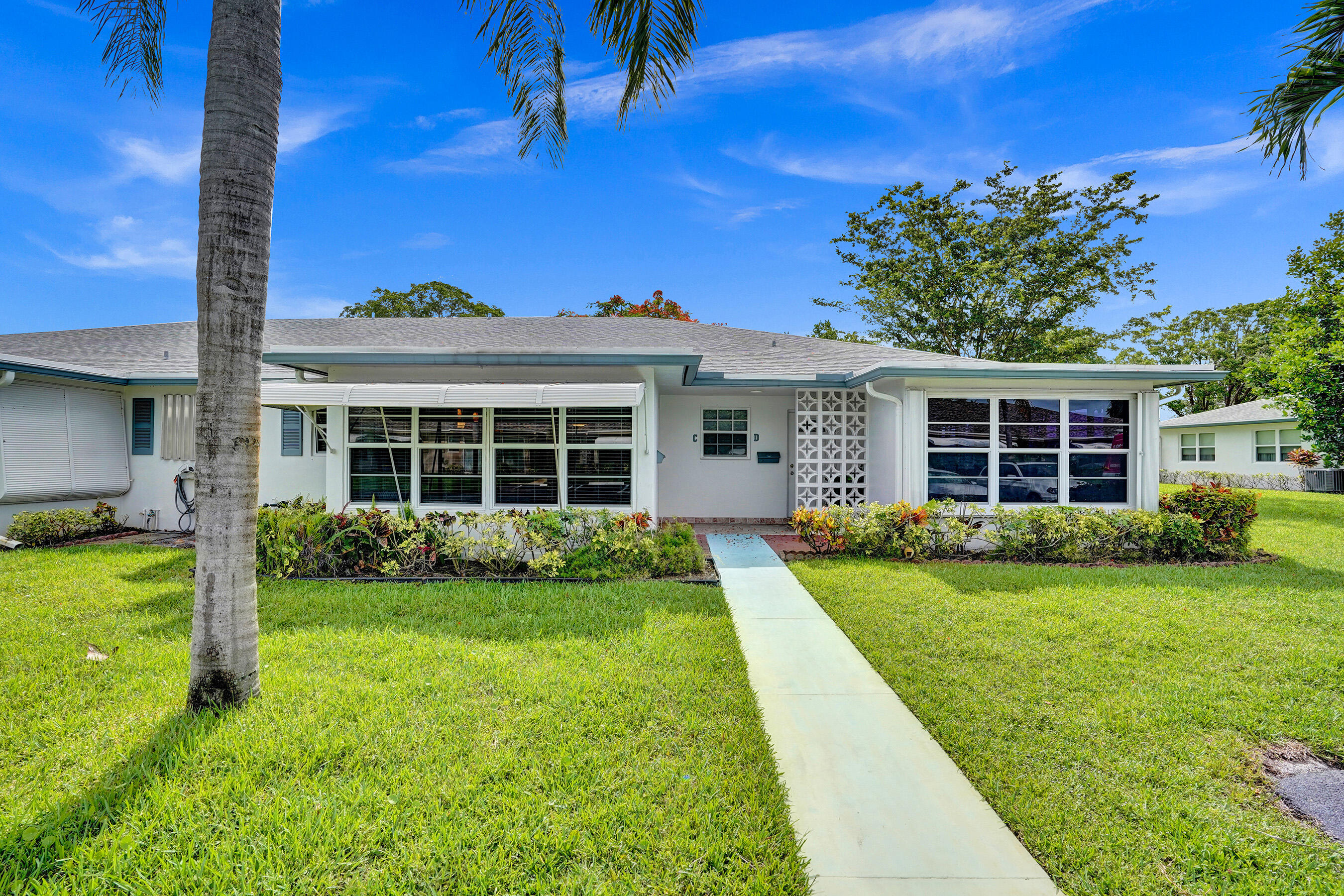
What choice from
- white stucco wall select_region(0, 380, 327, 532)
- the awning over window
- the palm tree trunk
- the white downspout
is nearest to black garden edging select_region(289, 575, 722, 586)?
the awning over window

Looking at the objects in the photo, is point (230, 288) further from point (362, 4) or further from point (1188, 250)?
point (1188, 250)

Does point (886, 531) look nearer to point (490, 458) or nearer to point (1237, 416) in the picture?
point (490, 458)

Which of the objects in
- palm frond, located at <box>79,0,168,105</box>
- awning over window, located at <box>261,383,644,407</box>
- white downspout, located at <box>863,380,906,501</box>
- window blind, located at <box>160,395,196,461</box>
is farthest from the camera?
window blind, located at <box>160,395,196,461</box>

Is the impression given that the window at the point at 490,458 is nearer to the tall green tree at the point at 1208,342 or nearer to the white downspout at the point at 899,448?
the white downspout at the point at 899,448

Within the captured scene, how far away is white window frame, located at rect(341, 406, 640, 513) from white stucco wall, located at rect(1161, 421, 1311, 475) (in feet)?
91.3

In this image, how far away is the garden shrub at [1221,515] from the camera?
31.2 feet

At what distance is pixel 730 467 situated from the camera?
1279 centimetres

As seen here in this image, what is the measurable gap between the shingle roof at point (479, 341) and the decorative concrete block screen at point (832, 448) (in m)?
0.68

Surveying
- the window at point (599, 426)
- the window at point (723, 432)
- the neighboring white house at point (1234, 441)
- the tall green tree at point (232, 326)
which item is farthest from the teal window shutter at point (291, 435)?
the neighboring white house at point (1234, 441)

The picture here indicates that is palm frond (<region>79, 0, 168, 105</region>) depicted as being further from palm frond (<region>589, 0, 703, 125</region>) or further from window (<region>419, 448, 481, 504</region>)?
window (<region>419, 448, 481, 504</region>)

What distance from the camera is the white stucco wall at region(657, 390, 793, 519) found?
502 inches

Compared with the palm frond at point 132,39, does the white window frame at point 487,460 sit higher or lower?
lower

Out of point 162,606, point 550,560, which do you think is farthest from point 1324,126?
point 162,606

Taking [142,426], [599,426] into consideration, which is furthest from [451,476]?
A: [142,426]
